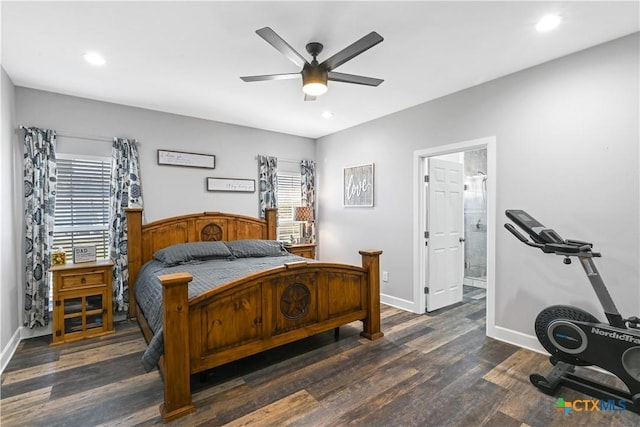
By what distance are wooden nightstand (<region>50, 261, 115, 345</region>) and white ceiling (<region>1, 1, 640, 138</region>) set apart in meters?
2.01

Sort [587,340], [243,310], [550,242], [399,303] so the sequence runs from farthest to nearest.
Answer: [399,303]
[243,310]
[550,242]
[587,340]

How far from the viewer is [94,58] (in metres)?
2.70

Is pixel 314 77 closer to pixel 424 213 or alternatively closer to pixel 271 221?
pixel 424 213

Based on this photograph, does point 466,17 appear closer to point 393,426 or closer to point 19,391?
point 393,426

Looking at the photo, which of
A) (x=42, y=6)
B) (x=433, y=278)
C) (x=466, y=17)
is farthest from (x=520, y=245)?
(x=42, y=6)

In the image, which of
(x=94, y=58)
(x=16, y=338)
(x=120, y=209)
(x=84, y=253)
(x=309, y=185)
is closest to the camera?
(x=94, y=58)

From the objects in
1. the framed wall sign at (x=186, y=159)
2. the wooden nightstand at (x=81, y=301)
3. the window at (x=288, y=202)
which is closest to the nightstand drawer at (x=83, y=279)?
the wooden nightstand at (x=81, y=301)

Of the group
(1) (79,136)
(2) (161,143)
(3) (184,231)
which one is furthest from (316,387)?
(1) (79,136)

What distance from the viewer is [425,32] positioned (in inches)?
92.4

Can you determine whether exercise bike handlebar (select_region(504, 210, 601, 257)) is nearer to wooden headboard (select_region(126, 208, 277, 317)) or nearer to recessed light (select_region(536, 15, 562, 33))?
recessed light (select_region(536, 15, 562, 33))

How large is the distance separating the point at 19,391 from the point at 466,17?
4.34 meters

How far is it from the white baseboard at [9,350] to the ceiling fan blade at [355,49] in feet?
12.2

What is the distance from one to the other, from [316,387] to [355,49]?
251cm

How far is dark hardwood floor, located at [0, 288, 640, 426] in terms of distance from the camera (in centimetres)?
202
